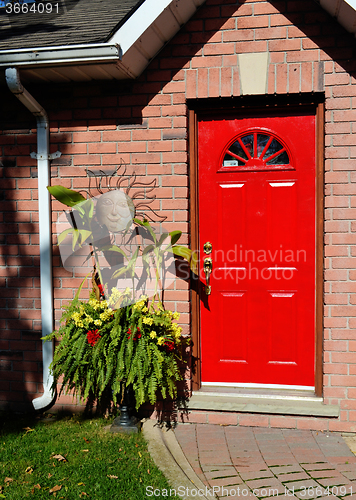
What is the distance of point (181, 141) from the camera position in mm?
3570

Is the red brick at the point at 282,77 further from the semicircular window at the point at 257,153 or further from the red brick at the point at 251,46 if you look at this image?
the semicircular window at the point at 257,153

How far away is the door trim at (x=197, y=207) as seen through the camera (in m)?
3.50

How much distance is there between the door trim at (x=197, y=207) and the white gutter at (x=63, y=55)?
2.81 ft

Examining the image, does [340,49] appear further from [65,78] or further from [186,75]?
[65,78]

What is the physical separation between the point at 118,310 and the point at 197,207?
1192mm

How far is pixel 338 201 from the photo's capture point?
341 centimetres

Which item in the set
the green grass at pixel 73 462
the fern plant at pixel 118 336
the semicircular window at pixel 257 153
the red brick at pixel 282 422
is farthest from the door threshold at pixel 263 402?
the semicircular window at pixel 257 153

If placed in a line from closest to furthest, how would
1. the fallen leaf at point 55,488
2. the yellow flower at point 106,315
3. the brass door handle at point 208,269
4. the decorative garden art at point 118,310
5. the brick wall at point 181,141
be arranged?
the fallen leaf at point 55,488
the decorative garden art at point 118,310
the yellow flower at point 106,315
the brick wall at point 181,141
the brass door handle at point 208,269

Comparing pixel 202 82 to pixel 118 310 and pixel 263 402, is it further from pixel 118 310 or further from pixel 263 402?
pixel 263 402

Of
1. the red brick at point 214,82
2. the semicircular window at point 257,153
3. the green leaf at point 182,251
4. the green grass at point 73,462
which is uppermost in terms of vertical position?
the red brick at point 214,82

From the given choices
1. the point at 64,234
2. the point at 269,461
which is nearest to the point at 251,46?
the point at 64,234

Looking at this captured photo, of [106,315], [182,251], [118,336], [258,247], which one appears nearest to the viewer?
[118,336]

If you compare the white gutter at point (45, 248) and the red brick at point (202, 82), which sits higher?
the red brick at point (202, 82)

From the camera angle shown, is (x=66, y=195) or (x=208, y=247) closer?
(x=66, y=195)
